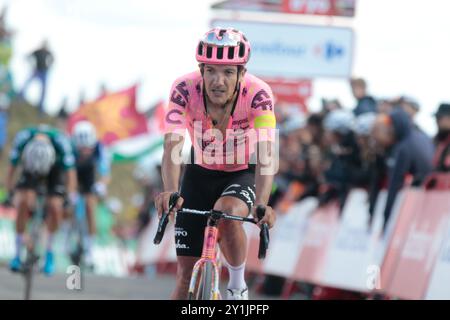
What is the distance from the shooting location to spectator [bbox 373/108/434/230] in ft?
38.1

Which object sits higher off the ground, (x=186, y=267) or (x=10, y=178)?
(x=186, y=267)

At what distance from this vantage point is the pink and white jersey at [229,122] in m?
7.89

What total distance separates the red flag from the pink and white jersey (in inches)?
1018

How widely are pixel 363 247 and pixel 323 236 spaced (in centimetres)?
158

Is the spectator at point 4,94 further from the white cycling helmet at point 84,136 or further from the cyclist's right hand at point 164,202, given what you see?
the cyclist's right hand at point 164,202

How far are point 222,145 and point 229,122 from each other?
20 centimetres

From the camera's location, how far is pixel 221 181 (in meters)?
8.20

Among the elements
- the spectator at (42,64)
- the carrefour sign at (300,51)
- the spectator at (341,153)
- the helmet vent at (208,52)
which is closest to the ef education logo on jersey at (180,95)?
the helmet vent at (208,52)

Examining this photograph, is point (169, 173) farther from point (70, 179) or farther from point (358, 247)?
point (70, 179)

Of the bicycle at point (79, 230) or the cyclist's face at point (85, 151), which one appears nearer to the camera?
the bicycle at point (79, 230)

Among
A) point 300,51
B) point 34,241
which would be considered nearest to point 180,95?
point 34,241

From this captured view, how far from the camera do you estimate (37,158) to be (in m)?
14.6

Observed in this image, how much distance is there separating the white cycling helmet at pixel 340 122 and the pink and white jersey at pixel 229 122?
18.1 ft
